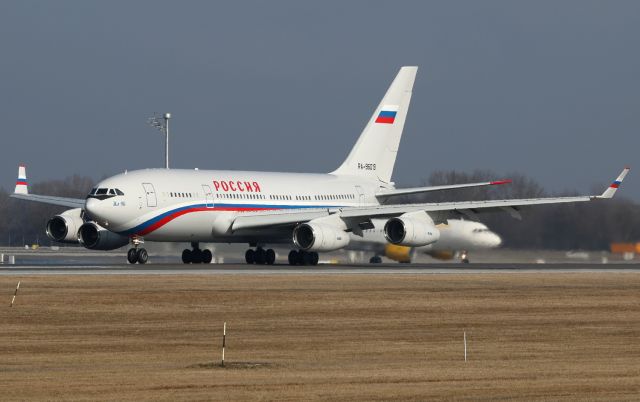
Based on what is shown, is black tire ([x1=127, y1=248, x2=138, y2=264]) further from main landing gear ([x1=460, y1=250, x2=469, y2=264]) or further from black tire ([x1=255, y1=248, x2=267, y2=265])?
main landing gear ([x1=460, y1=250, x2=469, y2=264])

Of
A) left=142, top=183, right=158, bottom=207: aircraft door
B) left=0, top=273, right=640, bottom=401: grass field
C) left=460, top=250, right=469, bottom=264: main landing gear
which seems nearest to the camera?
left=0, top=273, right=640, bottom=401: grass field

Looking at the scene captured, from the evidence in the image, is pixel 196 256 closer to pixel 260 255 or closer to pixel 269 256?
pixel 260 255

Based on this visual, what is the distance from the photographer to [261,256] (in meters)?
62.6

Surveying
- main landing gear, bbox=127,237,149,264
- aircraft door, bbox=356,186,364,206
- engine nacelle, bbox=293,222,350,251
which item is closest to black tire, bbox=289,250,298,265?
engine nacelle, bbox=293,222,350,251

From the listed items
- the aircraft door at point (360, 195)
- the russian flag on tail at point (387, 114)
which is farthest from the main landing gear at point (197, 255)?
the russian flag on tail at point (387, 114)

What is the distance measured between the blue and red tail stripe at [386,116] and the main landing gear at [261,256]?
1156 cm

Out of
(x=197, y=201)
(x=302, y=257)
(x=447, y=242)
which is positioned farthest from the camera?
(x=447, y=242)

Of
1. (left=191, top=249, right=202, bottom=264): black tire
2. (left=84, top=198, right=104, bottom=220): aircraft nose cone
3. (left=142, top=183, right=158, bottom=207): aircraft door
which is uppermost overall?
(left=142, top=183, right=158, bottom=207): aircraft door

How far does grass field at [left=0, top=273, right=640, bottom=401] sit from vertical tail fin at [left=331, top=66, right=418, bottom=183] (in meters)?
21.4

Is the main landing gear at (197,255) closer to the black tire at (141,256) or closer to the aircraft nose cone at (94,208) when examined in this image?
the black tire at (141,256)

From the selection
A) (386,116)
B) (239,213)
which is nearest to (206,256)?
(239,213)

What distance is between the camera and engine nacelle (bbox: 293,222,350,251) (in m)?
57.1

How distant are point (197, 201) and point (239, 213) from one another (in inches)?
105

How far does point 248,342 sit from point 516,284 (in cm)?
1981
